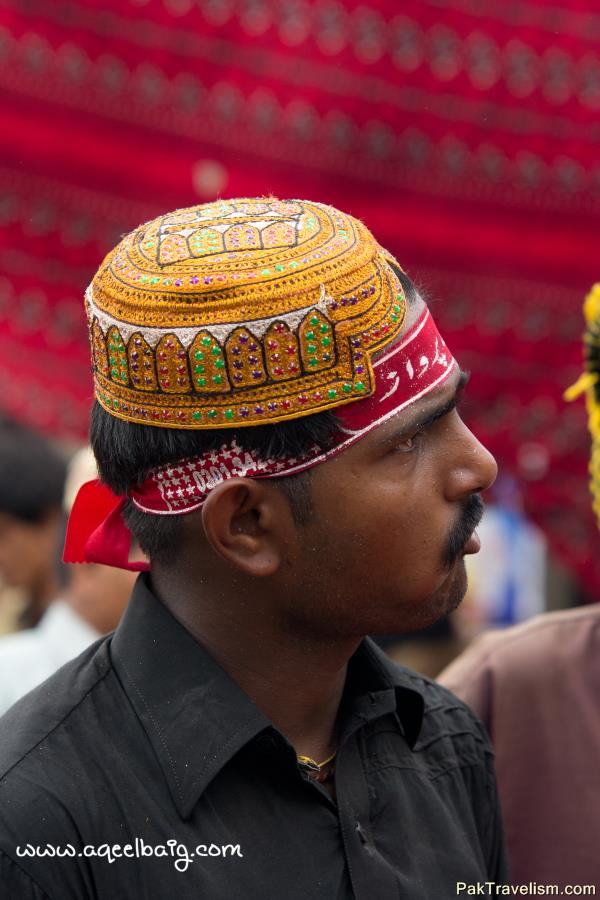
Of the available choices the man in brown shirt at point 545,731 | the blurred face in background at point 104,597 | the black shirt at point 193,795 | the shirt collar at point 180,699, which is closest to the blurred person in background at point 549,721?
the man in brown shirt at point 545,731

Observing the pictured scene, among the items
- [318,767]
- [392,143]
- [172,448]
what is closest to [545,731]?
[318,767]

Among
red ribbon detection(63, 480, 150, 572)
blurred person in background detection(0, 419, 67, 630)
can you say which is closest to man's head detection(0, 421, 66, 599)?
blurred person in background detection(0, 419, 67, 630)

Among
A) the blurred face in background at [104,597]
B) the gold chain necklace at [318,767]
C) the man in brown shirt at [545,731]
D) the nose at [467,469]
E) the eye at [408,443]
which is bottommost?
the blurred face in background at [104,597]

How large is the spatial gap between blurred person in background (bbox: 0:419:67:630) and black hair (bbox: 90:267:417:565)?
229 cm

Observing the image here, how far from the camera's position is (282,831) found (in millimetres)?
1525

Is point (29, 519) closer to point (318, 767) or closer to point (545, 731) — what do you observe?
point (545, 731)

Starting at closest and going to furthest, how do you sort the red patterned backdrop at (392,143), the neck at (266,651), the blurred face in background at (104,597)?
the neck at (266,651)
the blurred face in background at (104,597)
the red patterned backdrop at (392,143)

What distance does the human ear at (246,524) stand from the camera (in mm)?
1566

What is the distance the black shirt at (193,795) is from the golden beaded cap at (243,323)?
312 millimetres

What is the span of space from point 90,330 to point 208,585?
0.38 m

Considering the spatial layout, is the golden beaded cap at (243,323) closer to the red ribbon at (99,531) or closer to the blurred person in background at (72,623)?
the red ribbon at (99,531)

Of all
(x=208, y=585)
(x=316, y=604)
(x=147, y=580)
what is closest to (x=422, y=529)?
(x=316, y=604)

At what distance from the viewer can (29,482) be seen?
4.01 m

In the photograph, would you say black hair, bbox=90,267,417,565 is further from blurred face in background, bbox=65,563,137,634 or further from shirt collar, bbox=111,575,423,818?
blurred face in background, bbox=65,563,137,634
